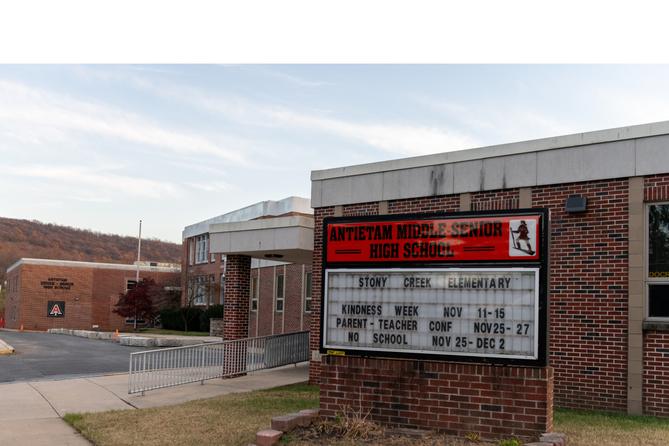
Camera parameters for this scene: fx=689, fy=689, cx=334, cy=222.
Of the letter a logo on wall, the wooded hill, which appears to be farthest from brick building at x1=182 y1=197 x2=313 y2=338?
the wooded hill

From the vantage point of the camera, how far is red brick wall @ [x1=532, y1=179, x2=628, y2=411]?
12.3m

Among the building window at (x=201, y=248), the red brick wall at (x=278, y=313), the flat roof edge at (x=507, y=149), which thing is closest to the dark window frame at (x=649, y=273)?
the flat roof edge at (x=507, y=149)

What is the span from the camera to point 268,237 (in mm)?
17734

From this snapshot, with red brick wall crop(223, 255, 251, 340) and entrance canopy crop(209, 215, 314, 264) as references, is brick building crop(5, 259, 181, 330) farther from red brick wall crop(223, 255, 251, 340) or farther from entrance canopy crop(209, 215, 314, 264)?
red brick wall crop(223, 255, 251, 340)

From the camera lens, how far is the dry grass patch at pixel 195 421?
9969 mm

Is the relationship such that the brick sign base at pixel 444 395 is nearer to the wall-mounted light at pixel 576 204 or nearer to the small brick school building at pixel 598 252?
the small brick school building at pixel 598 252

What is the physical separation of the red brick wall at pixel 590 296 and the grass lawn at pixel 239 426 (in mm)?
594

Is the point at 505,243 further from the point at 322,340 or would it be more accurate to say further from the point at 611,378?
the point at 611,378

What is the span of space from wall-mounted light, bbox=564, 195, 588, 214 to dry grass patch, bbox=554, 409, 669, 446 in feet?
11.9

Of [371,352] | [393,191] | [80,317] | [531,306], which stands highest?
[393,191]

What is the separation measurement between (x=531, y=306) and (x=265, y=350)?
11170mm

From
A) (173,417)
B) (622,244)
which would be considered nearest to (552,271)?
(622,244)

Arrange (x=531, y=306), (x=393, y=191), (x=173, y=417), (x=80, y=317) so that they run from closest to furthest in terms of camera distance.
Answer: (x=531, y=306)
(x=173, y=417)
(x=393, y=191)
(x=80, y=317)

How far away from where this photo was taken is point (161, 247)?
146 m
